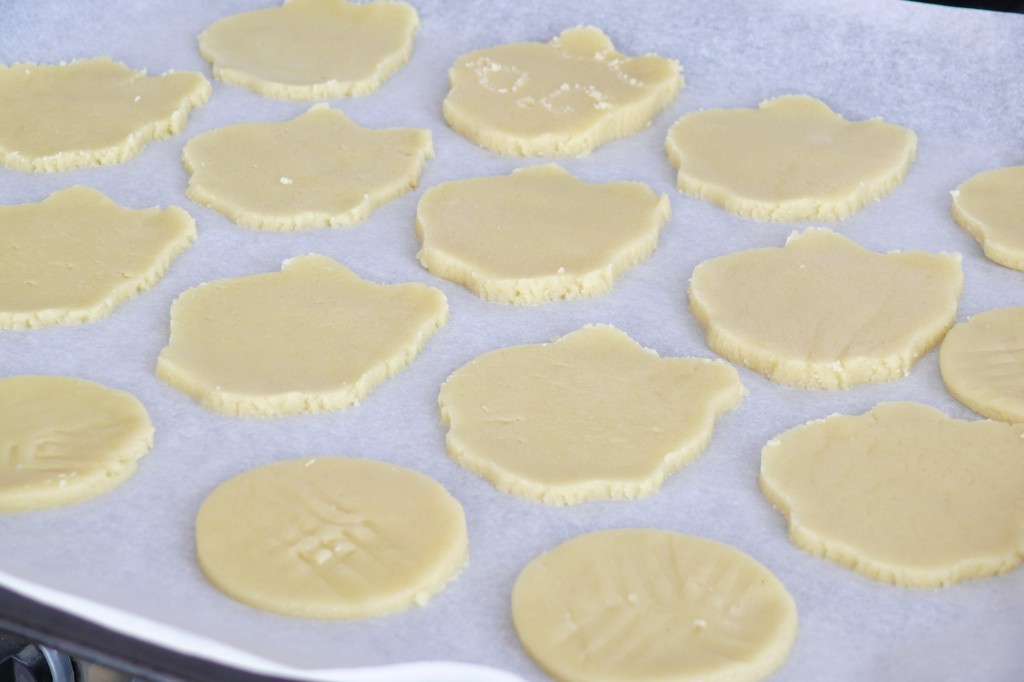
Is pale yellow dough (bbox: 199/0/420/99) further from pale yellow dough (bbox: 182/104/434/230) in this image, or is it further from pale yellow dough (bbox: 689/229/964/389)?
pale yellow dough (bbox: 689/229/964/389)

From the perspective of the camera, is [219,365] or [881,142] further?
[881,142]

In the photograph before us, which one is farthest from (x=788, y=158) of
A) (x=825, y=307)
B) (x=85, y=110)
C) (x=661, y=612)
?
(x=85, y=110)

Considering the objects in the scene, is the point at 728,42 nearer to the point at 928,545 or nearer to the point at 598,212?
the point at 598,212

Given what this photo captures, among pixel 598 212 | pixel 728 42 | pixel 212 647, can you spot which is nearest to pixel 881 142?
pixel 728 42

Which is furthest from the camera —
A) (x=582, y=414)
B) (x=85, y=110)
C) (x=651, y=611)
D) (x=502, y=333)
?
(x=85, y=110)

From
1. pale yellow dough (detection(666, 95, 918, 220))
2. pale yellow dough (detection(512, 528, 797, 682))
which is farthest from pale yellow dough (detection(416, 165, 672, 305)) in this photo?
pale yellow dough (detection(512, 528, 797, 682))

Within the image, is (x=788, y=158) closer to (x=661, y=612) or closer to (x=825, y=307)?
(x=825, y=307)
